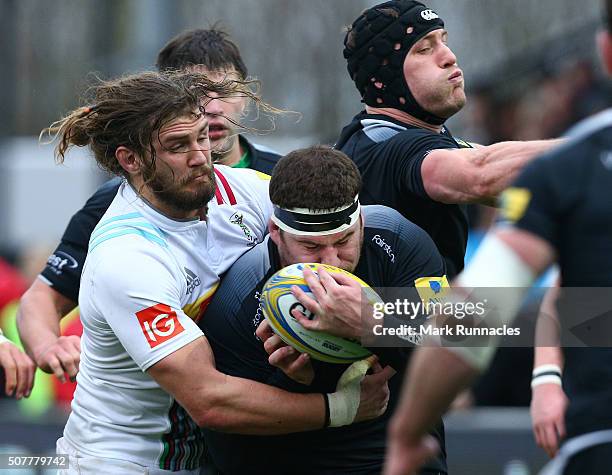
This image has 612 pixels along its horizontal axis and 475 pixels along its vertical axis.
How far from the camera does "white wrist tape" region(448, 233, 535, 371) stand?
3178mm

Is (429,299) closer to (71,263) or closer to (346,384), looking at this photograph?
(346,384)

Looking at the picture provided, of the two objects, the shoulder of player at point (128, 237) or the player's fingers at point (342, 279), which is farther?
the shoulder of player at point (128, 237)

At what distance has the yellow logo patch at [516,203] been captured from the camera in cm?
319

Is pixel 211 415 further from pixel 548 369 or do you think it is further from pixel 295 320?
pixel 548 369

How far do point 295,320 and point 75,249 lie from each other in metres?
1.74

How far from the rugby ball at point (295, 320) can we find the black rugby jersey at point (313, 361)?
6.7 inches

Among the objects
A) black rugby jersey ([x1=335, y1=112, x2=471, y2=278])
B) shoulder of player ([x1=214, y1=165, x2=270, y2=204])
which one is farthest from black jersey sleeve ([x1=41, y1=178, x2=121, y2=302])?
black rugby jersey ([x1=335, y1=112, x2=471, y2=278])

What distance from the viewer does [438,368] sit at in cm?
317

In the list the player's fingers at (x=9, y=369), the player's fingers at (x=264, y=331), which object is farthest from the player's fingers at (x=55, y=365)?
the player's fingers at (x=264, y=331)

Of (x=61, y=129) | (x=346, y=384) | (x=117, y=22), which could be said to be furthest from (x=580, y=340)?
(x=117, y=22)

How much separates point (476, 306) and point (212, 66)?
287cm

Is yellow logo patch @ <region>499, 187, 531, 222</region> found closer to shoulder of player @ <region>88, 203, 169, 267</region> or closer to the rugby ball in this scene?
the rugby ball

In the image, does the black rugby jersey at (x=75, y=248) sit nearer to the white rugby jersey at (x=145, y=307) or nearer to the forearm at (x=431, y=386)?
the white rugby jersey at (x=145, y=307)

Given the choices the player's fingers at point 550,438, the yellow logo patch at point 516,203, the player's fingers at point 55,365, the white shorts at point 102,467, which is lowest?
the white shorts at point 102,467
